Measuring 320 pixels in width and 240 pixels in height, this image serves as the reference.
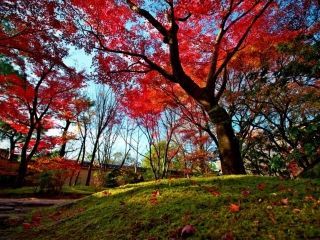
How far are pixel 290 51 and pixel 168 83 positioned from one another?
343 inches

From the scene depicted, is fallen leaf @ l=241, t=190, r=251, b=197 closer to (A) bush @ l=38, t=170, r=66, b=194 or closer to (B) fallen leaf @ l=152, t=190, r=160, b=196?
(B) fallen leaf @ l=152, t=190, r=160, b=196

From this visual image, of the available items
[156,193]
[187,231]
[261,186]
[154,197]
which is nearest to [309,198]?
[261,186]

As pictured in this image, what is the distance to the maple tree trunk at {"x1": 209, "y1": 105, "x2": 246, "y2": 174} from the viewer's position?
8195 mm

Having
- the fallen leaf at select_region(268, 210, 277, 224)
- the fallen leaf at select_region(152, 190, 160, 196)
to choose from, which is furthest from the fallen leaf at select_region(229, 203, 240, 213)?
the fallen leaf at select_region(152, 190, 160, 196)

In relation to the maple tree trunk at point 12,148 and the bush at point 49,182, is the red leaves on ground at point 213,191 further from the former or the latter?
the maple tree trunk at point 12,148

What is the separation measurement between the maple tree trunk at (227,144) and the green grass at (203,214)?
8.75 feet

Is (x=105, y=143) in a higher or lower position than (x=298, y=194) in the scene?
higher

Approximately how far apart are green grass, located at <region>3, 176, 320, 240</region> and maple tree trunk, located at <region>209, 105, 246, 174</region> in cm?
267

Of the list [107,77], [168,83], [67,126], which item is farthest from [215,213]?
[67,126]

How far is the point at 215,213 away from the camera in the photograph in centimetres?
361

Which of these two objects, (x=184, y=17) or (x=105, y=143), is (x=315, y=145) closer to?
(x=184, y=17)

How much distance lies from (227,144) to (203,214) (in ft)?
16.1

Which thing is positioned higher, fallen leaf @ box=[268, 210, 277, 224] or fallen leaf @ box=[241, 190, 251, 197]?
fallen leaf @ box=[241, 190, 251, 197]

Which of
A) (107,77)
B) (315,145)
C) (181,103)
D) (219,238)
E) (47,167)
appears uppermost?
(181,103)
